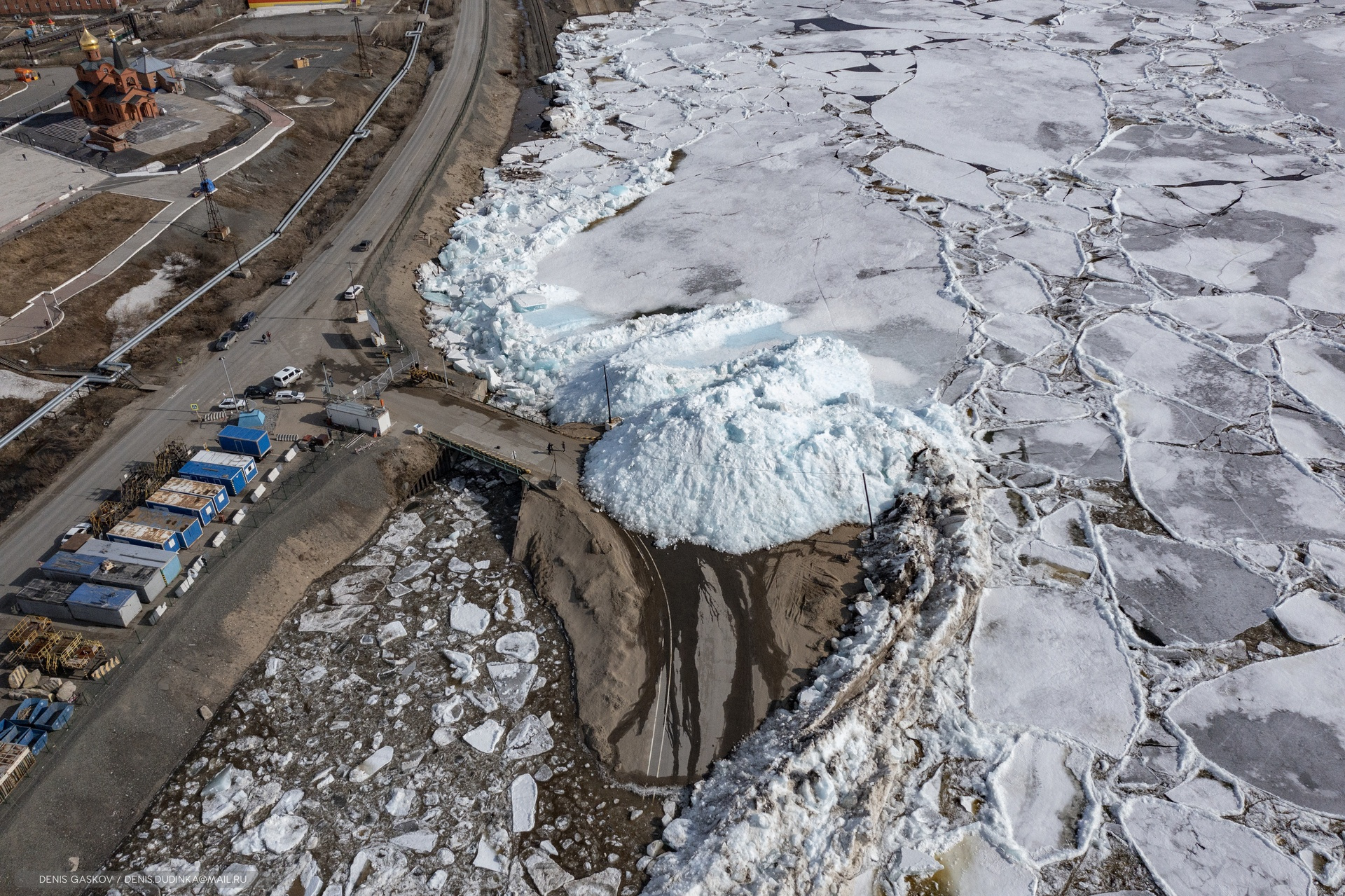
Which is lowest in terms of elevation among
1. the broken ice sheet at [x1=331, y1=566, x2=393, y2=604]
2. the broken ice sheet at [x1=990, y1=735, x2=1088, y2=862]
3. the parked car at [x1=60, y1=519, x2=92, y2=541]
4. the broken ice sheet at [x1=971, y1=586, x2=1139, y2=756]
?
the broken ice sheet at [x1=331, y1=566, x2=393, y2=604]

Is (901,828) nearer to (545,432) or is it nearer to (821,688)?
(821,688)

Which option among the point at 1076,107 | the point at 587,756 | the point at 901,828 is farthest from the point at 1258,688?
the point at 1076,107

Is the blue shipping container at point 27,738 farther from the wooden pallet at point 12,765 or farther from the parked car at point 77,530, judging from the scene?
the parked car at point 77,530

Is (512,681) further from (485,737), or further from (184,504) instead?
(184,504)

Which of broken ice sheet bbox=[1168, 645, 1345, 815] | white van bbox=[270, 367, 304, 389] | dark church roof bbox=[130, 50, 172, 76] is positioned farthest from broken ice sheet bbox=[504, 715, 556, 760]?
dark church roof bbox=[130, 50, 172, 76]

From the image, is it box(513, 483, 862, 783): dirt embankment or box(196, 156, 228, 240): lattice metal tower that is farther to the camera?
box(196, 156, 228, 240): lattice metal tower

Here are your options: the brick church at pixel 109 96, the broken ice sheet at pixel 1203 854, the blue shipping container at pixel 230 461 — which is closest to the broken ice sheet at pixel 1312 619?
the broken ice sheet at pixel 1203 854

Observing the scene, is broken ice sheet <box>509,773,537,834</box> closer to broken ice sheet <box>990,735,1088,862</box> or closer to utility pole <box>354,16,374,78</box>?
broken ice sheet <box>990,735,1088,862</box>
